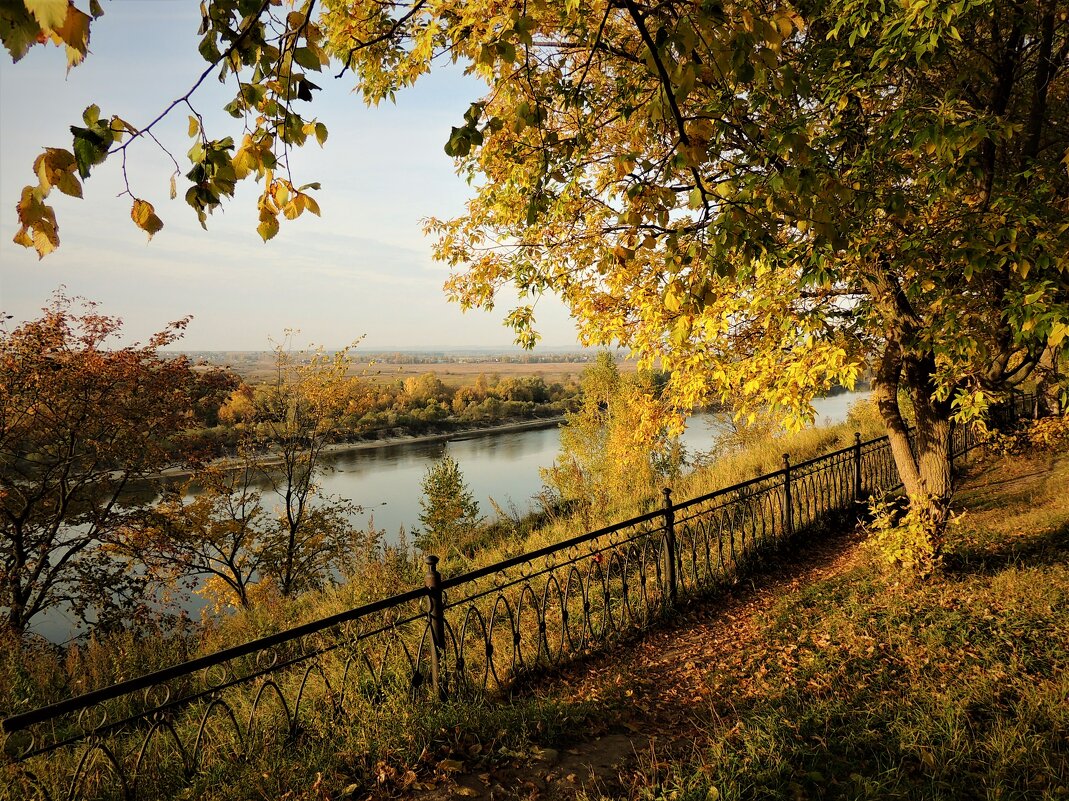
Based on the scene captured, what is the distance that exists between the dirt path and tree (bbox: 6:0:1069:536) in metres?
2.11

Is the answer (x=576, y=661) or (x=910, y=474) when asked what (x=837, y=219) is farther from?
(x=910, y=474)

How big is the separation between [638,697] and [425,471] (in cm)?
3242

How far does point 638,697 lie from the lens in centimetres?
428

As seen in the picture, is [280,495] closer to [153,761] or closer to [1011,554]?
[153,761]

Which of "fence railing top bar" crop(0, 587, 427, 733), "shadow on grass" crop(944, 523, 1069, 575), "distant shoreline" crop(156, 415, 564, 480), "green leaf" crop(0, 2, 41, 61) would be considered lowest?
"distant shoreline" crop(156, 415, 564, 480)

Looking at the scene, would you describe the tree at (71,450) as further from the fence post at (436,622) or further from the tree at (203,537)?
the fence post at (436,622)

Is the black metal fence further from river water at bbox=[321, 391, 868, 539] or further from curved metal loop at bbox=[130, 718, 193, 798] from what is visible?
river water at bbox=[321, 391, 868, 539]

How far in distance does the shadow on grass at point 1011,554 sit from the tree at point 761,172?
1.86 ft

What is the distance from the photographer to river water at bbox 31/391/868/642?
26797 millimetres

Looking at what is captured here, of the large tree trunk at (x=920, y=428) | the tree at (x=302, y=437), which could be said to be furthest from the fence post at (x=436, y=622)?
the tree at (x=302, y=437)

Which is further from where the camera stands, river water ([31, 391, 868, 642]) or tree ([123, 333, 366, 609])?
river water ([31, 391, 868, 642])

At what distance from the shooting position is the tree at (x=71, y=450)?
10508 millimetres

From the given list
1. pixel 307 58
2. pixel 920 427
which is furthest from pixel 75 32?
pixel 920 427

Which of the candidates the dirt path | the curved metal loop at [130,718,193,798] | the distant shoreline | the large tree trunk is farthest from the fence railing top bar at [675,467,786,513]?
the distant shoreline
